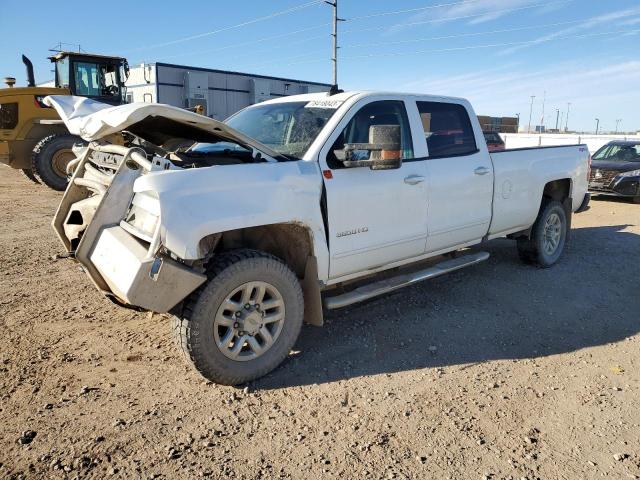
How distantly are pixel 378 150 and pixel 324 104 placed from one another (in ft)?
2.64

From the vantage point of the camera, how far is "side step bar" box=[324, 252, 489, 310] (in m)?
3.85

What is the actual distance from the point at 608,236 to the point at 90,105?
7785mm

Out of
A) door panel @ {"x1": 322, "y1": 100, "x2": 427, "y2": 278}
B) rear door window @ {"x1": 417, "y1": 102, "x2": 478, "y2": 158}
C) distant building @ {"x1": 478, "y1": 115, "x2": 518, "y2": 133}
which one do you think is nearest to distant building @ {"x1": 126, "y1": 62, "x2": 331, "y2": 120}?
rear door window @ {"x1": 417, "y1": 102, "x2": 478, "y2": 158}

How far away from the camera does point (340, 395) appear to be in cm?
328

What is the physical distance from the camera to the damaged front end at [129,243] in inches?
114

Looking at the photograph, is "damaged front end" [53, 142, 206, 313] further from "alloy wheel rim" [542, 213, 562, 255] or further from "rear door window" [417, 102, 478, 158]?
"alloy wheel rim" [542, 213, 562, 255]

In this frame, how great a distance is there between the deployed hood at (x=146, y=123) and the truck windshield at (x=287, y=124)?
37 cm

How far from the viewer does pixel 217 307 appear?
3.17 m

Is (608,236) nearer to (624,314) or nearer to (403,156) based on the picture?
(624,314)

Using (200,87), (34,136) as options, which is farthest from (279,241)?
(200,87)

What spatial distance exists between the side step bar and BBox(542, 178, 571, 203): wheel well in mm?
1689

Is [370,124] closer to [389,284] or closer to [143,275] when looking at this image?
[389,284]

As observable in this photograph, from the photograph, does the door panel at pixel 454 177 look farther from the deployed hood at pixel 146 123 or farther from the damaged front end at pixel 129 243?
the damaged front end at pixel 129 243

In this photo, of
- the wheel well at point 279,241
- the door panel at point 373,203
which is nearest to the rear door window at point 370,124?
the door panel at point 373,203
